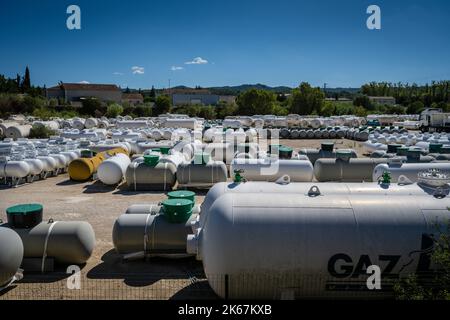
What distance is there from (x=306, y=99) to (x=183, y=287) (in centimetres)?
8557

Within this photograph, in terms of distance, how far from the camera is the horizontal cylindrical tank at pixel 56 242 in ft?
35.3

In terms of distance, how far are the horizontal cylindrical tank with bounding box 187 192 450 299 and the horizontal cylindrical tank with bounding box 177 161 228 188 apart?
473 inches

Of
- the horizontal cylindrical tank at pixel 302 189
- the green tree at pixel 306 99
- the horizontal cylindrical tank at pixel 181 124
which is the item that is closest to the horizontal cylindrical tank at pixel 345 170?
the horizontal cylindrical tank at pixel 302 189

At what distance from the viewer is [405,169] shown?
17656 millimetres

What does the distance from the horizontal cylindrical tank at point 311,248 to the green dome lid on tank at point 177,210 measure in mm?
3039

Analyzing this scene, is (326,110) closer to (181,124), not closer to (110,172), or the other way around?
(181,124)

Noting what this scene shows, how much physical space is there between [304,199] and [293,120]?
58423mm

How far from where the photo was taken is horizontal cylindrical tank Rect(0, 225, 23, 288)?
9055 mm

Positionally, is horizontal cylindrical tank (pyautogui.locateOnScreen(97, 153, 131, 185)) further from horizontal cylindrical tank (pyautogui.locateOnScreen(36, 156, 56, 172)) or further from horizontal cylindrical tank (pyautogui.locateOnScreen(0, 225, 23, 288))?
horizontal cylindrical tank (pyautogui.locateOnScreen(0, 225, 23, 288))

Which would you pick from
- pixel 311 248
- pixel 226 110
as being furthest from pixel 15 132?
pixel 226 110

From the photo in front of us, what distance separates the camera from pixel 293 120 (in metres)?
65.7

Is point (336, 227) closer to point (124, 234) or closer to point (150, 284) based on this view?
point (150, 284)

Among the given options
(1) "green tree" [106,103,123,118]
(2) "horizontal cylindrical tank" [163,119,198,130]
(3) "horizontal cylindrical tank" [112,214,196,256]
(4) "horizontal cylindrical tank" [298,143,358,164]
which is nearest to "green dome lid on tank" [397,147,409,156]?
(4) "horizontal cylindrical tank" [298,143,358,164]
